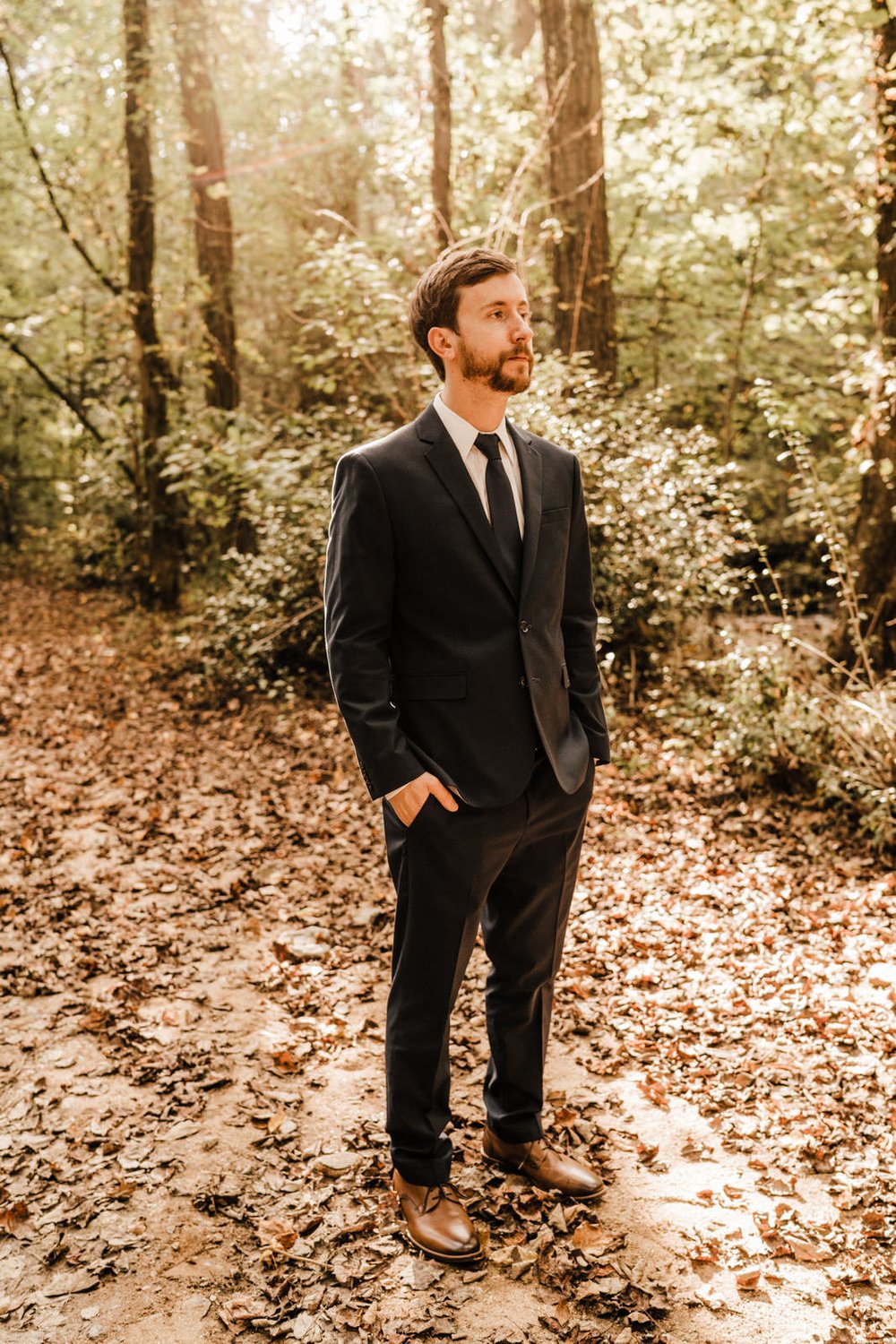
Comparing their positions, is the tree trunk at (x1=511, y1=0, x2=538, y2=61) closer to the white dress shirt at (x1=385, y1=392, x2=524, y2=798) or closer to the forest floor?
the forest floor

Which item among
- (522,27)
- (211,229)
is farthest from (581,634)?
(522,27)

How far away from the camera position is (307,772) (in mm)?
7387

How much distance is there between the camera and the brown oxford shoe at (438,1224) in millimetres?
2795

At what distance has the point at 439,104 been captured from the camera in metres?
8.73

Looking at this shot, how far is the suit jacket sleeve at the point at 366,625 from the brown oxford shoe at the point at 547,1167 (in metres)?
1.35

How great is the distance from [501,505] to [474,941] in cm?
116

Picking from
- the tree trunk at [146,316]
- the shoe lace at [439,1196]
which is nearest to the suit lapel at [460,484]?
the shoe lace at [439,1196]

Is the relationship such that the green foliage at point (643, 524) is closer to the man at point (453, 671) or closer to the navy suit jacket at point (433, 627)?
the man at point (453, 671)

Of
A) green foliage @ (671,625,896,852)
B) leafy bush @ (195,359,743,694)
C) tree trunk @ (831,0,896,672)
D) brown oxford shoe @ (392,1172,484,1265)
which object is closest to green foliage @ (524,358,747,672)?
leafy bush @ (195,359,743,694)

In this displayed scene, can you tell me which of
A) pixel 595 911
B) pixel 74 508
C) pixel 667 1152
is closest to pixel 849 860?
pixel 595 911

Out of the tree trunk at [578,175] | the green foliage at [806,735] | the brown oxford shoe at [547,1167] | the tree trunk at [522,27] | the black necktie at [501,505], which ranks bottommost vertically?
the brown oxford shoe at [547,1167]

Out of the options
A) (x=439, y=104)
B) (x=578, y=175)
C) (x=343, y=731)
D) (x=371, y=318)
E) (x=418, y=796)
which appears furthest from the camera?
(x=371, y=318)

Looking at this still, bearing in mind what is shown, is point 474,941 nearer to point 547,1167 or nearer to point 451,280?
point 547,1167

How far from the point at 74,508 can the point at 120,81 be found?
7.15 metres
